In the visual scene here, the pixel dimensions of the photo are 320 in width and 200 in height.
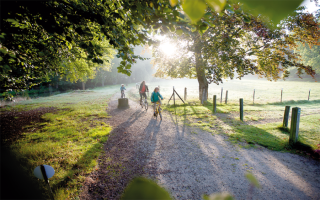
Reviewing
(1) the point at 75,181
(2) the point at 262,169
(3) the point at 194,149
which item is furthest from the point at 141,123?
(2) the point at 262,169

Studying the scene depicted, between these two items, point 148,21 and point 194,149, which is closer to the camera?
point 148,21

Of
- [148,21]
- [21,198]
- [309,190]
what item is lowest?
[309,190]

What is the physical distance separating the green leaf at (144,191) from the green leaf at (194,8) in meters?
0.57

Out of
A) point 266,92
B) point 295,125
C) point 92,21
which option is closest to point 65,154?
point 92,21

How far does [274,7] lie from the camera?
1.68 ft

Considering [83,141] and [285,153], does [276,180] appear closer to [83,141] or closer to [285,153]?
[285,153]

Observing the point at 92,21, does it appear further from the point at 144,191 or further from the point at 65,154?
the point at 65,154

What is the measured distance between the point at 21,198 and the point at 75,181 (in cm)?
147

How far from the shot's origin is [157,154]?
4.55 metres

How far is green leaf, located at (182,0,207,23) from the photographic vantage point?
0.52 meters

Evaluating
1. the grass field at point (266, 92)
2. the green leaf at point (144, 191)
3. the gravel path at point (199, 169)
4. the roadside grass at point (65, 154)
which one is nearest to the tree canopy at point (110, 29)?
the green leaf at point (144, 191)

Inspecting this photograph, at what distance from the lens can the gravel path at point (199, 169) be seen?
3.04 m

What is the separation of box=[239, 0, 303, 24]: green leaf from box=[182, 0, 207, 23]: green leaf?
0.16m

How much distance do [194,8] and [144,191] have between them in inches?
26.3
